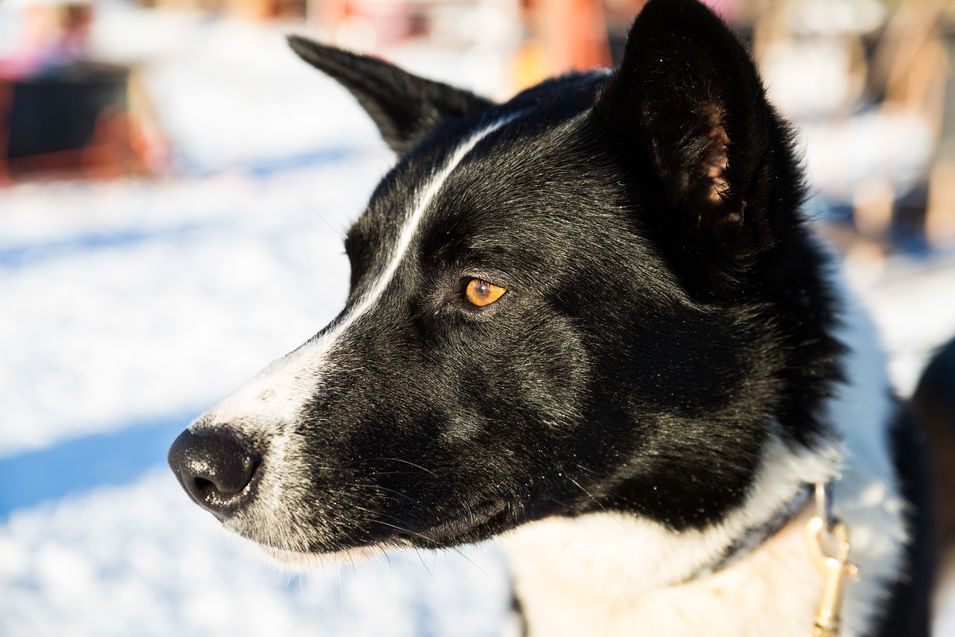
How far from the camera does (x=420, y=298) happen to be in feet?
5.29

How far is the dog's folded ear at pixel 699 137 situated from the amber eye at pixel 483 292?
309mm

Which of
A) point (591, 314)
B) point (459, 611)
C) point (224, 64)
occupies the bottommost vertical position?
point (224, 64)

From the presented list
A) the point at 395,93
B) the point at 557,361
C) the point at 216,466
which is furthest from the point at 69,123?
the point at 557,361

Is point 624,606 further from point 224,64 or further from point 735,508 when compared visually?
point 224,64

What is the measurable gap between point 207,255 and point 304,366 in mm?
5611

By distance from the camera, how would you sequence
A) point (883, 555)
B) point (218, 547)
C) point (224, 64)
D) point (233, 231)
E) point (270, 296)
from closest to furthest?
point (883, 555), point (218, 547), point (270, 296), point (233, 231), point (224, 64)

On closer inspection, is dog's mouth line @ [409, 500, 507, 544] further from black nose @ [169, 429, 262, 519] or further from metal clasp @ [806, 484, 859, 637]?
metal clasp @ [806, 484, 859, 637]

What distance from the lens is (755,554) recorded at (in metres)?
1.63

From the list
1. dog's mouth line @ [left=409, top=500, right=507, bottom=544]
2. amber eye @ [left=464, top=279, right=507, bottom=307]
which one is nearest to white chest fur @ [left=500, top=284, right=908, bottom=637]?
dog's mouth line @ [left=409, top=500, right=507, bottom=544]

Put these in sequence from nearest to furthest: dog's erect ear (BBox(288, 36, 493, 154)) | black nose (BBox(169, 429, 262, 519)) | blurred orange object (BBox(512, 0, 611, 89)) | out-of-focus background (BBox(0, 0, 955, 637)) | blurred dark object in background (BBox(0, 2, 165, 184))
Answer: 1. black nose (BBox(169, 429, 262, 519))
2. dog's erect ear (BBox(288, 36, 493, 154))
3. out-of-focus background (BBox(0, 0, 955, 637))
4. blurred orange object (BBox(512, 0, 611, 89))
5. blurred dark object in background (BBox(0, 2, 165, 184))

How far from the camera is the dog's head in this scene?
150cm

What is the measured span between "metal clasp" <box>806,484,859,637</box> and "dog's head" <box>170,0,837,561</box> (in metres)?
0.13

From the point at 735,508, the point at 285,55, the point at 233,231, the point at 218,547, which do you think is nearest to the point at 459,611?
the point at 218,547

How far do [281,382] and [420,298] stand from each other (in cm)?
29
